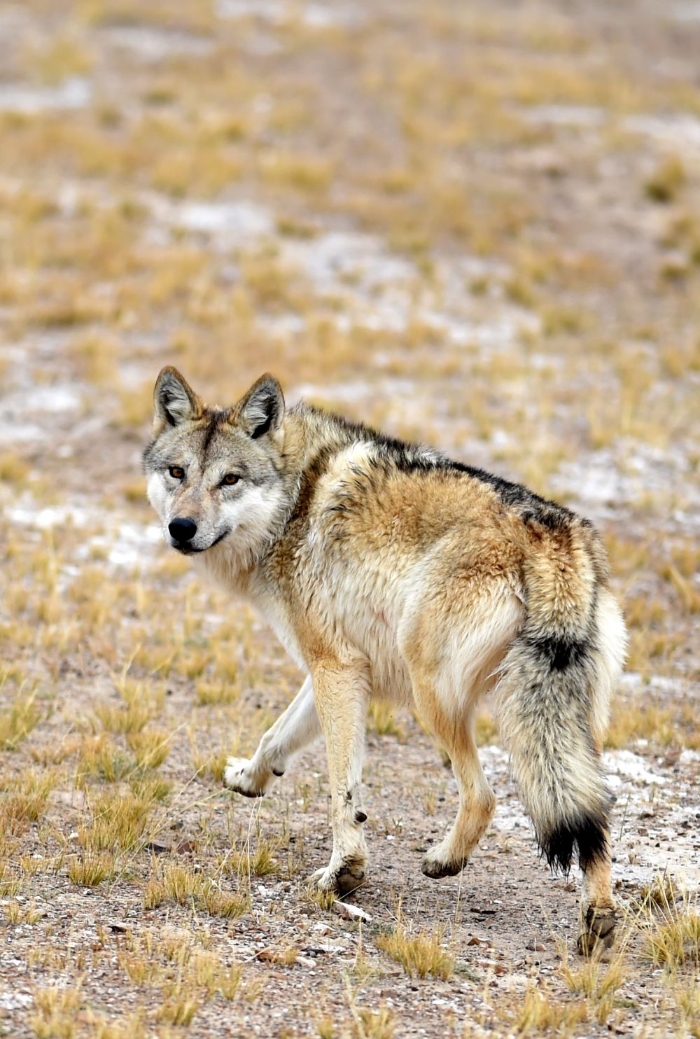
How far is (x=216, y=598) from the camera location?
10242mm

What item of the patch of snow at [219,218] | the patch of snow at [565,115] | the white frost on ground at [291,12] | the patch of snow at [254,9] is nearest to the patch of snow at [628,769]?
the patch of snow at [219,218]

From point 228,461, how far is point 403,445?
97 centimetres

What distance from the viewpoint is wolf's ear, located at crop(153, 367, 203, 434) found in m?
6.92

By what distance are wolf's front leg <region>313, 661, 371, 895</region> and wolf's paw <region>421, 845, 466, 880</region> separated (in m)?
0.31

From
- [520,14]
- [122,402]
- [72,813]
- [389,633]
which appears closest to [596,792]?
[389,633]

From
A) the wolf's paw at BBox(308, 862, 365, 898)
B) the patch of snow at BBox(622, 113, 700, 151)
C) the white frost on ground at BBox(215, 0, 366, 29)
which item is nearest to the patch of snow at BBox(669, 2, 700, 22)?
the white frost on ground at BBox(215, 0, 366, 29)

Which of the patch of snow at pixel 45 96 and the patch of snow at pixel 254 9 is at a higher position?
the patch of snow at pixel 254 9

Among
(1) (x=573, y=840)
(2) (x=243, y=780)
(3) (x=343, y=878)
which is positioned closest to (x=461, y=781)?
(3) (x=343, y=878)

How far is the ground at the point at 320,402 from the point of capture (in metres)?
5.24

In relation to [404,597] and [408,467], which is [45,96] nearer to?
[408,467]

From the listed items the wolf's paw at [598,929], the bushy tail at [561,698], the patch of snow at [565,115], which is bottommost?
the wolf's paw at [598,929]

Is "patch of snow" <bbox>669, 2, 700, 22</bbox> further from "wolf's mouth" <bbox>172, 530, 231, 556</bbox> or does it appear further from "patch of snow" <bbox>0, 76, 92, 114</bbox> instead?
"wolf's mouth" <bbox>172, 530, 231, 556</bbox>

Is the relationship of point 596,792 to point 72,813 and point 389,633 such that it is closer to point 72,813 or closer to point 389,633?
point 389,633

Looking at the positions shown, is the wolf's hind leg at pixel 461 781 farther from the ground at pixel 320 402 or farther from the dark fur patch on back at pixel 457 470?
the dark fur patch on back at pixel 457 470
